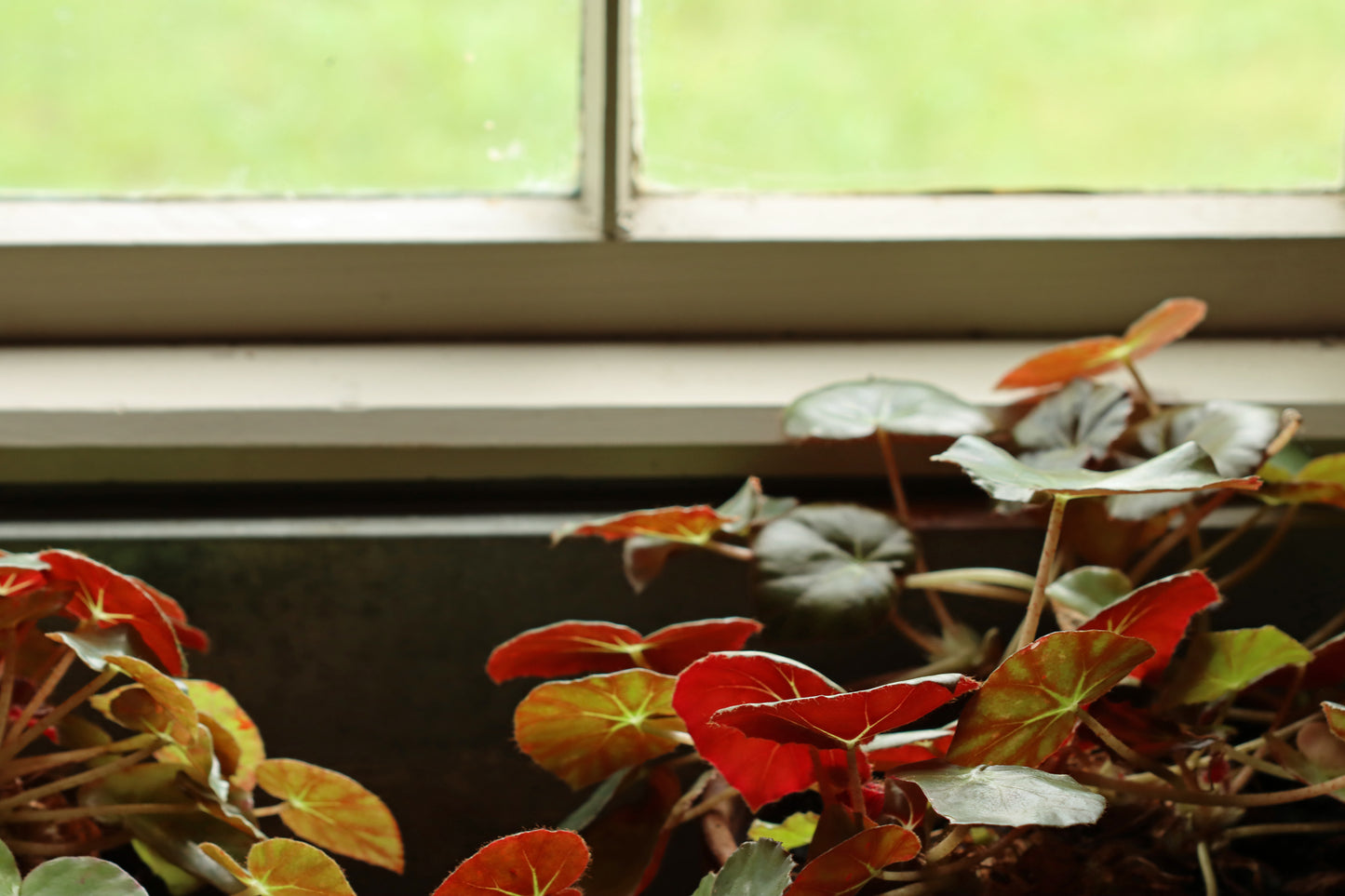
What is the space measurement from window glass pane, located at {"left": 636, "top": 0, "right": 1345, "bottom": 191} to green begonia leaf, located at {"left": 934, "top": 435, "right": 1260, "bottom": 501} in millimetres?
444

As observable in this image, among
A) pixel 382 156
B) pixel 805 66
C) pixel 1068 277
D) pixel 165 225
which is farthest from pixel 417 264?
pixel 1068 277

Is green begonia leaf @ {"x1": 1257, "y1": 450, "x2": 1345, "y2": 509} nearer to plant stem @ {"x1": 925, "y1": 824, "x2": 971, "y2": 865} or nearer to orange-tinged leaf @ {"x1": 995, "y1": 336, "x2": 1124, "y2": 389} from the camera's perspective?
orange-tinged leaf @ {"x1": 995, "y1": 336, "x2": 1124, "y2": 389}

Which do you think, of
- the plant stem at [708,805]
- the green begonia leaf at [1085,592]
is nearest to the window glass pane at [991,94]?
the green begonia leaf at [1085,592]

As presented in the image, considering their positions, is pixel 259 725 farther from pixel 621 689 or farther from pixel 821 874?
pixel 821 874

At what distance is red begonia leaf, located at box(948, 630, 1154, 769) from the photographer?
1.46 ft

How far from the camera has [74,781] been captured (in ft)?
1.79

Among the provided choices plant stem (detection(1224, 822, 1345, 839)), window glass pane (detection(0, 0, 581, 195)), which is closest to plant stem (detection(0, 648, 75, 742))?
window glass pane (detection(0, 0, 581, 195))

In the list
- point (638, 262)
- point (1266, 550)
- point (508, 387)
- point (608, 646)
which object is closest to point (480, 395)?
point (508, 387)

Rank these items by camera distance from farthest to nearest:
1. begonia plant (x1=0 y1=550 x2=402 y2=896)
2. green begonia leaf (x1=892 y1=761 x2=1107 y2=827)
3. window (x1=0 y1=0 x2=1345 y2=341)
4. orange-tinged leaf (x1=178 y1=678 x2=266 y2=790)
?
window (x1=0 y1=0 x2=1345 y2=341) → orange-tinged leaf (x1=178 y1=678 x2=266 y2=790) → begonia plant (x1=0 y1=550 x2=402 y2=896) → green begonia leaf (x1=892 y1=761 x2=1107 y2=827)

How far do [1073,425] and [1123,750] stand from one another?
0.29 metres

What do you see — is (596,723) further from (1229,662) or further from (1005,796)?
(1229,662)

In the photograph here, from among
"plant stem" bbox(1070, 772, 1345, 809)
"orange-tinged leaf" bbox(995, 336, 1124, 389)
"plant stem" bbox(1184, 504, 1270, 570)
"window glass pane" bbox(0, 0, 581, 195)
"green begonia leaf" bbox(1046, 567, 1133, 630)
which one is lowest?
"plant stem" bbox(1070, 772, 1345, 809)

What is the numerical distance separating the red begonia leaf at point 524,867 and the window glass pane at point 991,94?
0.60 meters

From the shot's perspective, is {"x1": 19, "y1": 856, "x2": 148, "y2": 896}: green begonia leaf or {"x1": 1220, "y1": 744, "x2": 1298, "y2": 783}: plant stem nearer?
{"x1": 19, "y1": 856, "x2": 148, "y2": 896}: green begonia leaf
